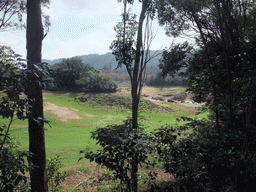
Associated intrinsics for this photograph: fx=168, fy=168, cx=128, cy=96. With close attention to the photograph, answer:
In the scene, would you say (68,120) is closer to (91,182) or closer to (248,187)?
(91,182)

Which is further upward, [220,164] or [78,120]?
[220,164]

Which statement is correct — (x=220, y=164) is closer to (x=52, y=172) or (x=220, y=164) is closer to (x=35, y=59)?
(x=35, y=59)

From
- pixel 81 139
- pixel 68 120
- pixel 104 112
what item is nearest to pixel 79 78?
pixel 104 112

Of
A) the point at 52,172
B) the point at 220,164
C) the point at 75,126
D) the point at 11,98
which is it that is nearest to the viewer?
the point at 11,98

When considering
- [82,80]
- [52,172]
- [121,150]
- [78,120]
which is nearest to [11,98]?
[121,150]

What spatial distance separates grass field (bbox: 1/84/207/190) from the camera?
24.3ft

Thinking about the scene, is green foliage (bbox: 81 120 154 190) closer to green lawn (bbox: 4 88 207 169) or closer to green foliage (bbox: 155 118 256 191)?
green foliage (bbox: 155 118 256 191)

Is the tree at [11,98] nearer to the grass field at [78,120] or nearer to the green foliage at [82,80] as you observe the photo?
the grass field at [78,120]

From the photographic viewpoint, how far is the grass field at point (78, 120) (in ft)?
24.3

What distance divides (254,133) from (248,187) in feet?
2.17

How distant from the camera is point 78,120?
1558 centimetres

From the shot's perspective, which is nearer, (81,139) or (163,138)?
(163,138)

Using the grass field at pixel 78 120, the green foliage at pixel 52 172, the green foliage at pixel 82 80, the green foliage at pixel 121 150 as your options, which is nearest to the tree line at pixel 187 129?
the green foliage at pixel 121 150

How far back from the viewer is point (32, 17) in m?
3.05
